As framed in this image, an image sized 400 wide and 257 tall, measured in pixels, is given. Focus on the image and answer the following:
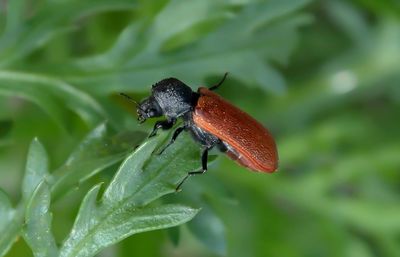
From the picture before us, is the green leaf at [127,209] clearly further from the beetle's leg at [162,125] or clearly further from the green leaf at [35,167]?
the beetle's leg at [162,125]

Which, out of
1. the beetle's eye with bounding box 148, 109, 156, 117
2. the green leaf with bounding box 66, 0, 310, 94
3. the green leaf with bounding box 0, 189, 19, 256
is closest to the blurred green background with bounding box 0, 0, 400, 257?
the green leaf with bounding box 66, 0, 310, 94

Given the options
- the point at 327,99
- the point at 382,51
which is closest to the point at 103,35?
the point at 327,99

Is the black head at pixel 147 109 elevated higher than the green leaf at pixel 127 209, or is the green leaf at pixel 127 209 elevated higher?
the green leaf at pixel 127 209

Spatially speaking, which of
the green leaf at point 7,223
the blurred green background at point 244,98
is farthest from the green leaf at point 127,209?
the blurred green background at point 244,98

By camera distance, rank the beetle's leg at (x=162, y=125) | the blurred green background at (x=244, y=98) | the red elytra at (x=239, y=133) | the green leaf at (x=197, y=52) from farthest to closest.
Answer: the green leaf at (x=197, y=52) < the blurred green background at (x=244, y=98) < the red elytra at (x=239, y=133) < the beetle's leg at (x=162, y=125)

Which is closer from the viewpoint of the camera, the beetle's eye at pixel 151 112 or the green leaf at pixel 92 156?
the green leaf at pixel 92 156

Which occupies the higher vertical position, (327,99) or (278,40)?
(278,40)

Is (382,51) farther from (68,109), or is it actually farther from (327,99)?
(68,109)
